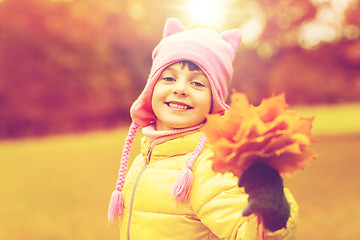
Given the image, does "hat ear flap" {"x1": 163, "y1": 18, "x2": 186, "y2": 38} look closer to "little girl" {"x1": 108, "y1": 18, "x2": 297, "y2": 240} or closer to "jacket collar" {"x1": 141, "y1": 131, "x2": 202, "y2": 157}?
"little girl" {"x1": 108, "y1": 18, "x2": 297, "y2": 240}

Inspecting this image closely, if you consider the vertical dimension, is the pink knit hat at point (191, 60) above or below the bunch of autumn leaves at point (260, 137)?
above

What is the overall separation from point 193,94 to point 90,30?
21.2 m

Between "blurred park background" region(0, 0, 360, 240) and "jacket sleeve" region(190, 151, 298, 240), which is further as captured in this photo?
"blurred park background" region(0, 0, 360, 240)

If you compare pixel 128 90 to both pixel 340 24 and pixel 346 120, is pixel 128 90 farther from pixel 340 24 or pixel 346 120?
pixel 340 24

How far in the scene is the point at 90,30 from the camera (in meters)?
22.5

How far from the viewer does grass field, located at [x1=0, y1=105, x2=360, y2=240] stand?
19.5ft

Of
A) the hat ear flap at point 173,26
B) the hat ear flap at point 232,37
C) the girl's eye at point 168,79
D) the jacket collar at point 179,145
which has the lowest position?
the jacket collar at point 179,145

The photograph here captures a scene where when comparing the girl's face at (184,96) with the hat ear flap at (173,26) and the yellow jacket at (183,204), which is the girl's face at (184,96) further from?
the hat ear flap at (173,26)

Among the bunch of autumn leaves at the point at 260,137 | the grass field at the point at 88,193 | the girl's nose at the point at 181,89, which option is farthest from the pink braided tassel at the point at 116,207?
the grass field at the point at 88,193

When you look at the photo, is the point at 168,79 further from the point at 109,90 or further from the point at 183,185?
the point at 109,90

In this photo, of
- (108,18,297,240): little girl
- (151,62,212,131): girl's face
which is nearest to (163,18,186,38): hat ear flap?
(108,18,297,240): little girl

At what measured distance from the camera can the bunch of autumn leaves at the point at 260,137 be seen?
142cm

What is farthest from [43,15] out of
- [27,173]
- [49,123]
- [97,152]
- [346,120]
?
[346,120]

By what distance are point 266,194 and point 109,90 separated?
22623mm
